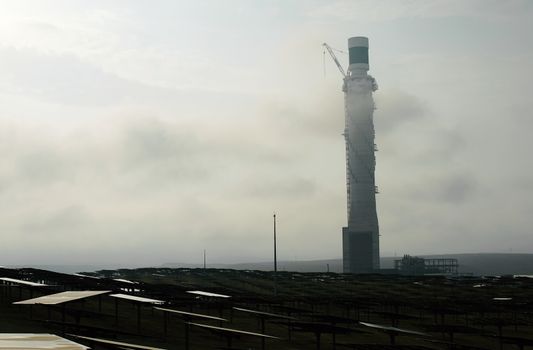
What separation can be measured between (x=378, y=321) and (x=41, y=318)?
47.5 meters

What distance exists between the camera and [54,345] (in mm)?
30672

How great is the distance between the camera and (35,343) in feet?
103

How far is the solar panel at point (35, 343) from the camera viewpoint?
29766mm

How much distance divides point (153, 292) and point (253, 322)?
16.8 meters

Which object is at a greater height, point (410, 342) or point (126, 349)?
point (126, 349)

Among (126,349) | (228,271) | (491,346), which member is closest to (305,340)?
(491,346)

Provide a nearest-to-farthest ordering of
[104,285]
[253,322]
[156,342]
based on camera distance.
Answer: [156,342] → [253,322] → [104,285]

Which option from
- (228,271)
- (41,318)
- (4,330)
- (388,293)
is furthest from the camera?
(228,271)

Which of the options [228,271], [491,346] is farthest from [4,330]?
[228,271]

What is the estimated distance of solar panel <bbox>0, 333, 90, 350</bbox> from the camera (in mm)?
29766

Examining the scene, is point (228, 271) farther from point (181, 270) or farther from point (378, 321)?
point (378, 321)

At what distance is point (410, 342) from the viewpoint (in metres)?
75.1

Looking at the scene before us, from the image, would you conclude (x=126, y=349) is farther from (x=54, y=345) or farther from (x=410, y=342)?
(x=410, y=342)

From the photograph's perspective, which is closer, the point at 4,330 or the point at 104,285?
the point at 4,330
